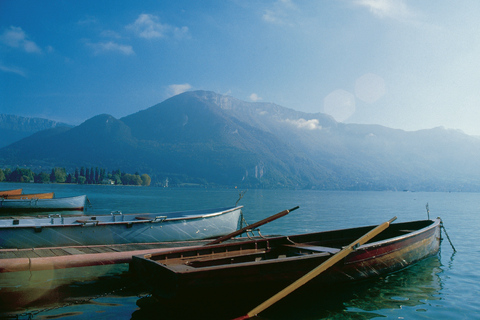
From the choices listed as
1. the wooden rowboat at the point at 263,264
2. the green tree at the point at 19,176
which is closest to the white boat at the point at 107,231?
the wooden rowboat at the point at 263,264

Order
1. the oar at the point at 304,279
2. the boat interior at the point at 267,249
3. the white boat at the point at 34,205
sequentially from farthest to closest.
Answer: the white boat at the point at 34,205
the boat interior at the point at 267,249
the oar at the point at 304,279

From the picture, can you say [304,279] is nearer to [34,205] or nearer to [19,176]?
[34,205]

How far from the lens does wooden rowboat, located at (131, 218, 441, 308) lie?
322 inches

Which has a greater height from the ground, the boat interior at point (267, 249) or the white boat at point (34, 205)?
the boat interior at point (267, 249)

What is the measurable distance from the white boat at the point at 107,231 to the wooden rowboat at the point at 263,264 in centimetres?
587

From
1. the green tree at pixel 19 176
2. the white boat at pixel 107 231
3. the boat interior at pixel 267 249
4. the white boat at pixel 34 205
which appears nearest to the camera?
the boat interior at pixel 267 249

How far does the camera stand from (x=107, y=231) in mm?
15367

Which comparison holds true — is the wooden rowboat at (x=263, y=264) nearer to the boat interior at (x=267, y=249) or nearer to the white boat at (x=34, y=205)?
the boat interior at (x=267, y=249)

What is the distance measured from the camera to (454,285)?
506 inches

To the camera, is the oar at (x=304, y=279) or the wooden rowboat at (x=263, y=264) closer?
the oar at (x=304, y=279)

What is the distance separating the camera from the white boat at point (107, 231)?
14049mm

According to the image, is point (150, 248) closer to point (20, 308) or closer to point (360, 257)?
point (20, 308)

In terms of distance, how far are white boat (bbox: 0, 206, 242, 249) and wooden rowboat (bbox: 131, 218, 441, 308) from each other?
5.87m

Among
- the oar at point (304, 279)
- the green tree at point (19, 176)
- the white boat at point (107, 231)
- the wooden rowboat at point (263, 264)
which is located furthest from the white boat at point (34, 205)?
the green tree at point (19, 176)
